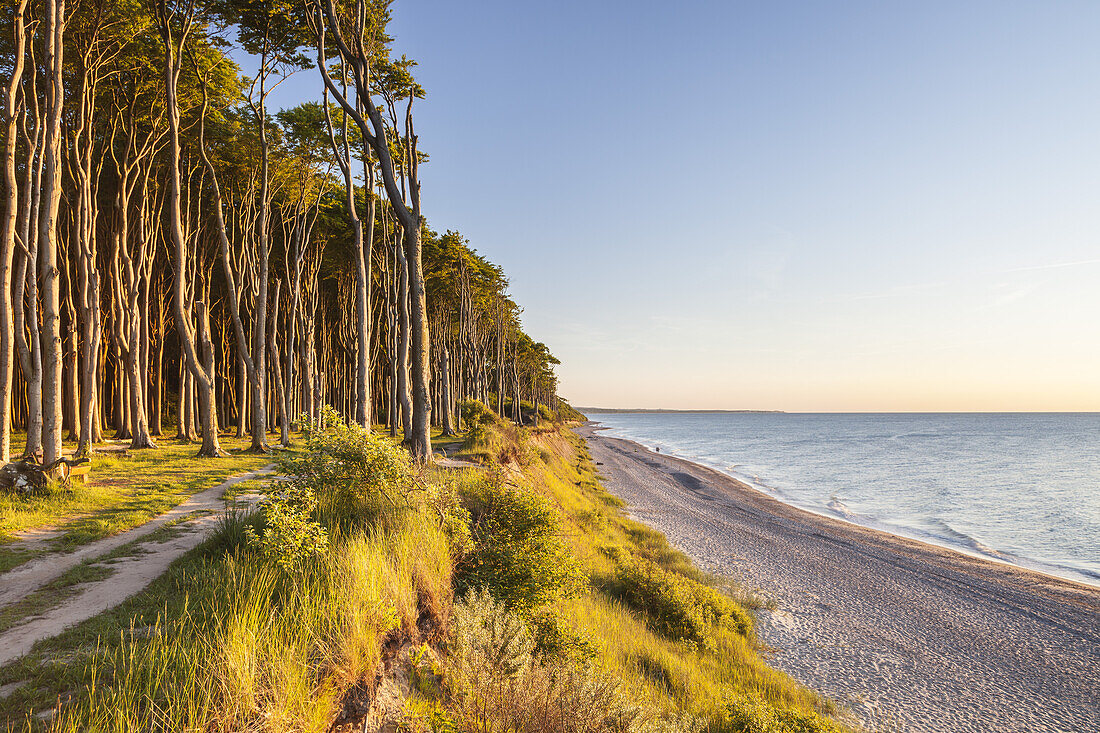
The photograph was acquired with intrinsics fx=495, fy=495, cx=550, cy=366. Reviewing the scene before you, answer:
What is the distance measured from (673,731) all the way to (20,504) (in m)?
11.3

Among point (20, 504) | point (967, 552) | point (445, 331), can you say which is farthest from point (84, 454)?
point (967, 552)

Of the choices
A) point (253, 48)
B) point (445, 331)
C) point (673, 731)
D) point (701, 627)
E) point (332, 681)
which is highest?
point (253, 48)

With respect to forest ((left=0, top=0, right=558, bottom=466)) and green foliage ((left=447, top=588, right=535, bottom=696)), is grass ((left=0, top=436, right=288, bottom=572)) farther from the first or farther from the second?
green foliage ((left=447, top=588, right=535, bottom=696))

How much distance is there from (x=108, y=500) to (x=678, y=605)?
39.0 feet

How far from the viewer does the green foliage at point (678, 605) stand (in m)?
10.2

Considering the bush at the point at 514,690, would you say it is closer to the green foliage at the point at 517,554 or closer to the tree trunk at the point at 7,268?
the green foliage at the point at 517,554

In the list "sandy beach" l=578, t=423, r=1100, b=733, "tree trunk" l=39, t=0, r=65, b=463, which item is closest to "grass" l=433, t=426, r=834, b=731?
"sandy beach" l=578, t=423, r=1100, b=733

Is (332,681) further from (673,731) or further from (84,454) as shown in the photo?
(84,454)

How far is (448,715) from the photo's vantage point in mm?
4133

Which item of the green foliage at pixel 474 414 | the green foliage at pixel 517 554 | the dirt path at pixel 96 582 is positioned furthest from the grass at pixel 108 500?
the green foliage at pixel 474 414

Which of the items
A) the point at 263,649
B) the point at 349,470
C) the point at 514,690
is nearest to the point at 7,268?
the point at 349,470

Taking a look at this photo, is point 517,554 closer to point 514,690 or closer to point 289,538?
point 514,690

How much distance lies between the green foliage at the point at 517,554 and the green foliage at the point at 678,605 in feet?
9.40

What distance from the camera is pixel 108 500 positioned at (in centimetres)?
996
